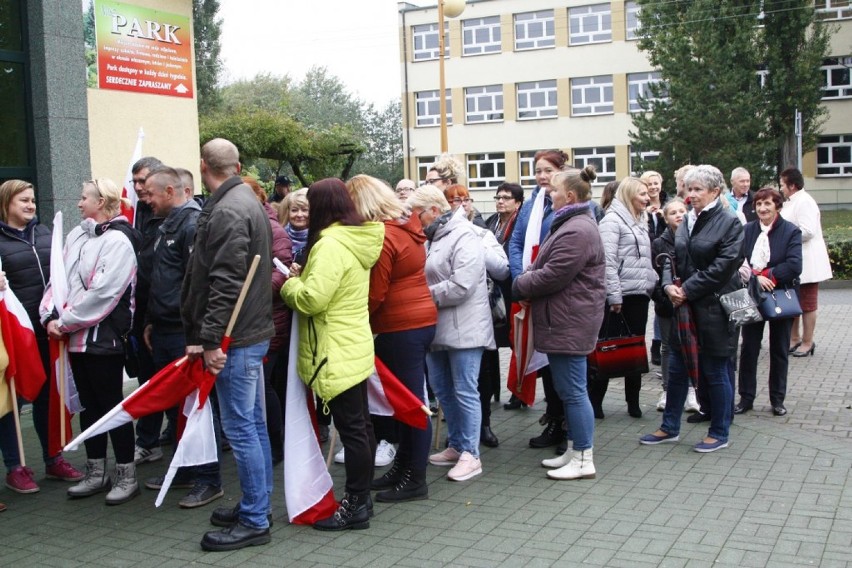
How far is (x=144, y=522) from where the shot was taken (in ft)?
18.3

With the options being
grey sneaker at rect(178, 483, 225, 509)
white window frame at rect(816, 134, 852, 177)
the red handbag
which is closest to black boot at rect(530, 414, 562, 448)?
the red handbag

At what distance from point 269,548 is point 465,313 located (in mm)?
2011

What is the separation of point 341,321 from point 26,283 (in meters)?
2.57

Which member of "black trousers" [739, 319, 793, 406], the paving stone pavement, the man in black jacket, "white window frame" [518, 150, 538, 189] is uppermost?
"white window frame" [518, 150, 538, 189]

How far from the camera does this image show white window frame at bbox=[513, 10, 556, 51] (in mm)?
51781

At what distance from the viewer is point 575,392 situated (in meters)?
6.16

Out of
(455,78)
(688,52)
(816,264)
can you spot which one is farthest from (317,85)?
(816,264)

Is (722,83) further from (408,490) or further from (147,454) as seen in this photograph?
(408,490)

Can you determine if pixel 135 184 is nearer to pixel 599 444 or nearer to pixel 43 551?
pixel 43 551

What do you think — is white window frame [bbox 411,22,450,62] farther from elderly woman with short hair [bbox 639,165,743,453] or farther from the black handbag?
elderly woman with short hair [bbox 639,165,743,453]

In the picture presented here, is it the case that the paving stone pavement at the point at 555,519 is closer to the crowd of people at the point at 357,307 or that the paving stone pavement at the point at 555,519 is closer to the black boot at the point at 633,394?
the crowd of people at the point at 357,307

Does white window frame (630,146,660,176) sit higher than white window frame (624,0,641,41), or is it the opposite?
white window frame (624,0,641,41)

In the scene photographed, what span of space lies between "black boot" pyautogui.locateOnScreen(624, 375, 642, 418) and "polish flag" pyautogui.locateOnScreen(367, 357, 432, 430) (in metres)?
2.68

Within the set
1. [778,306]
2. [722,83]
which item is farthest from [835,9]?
[778,306]
